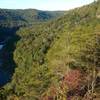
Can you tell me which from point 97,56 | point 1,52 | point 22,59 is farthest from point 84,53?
point 1,52

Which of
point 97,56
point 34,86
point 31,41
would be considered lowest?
point 31,41

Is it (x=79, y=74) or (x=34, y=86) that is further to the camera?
(x=34, y=86)

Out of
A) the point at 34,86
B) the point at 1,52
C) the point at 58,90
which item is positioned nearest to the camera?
the point at 58,90

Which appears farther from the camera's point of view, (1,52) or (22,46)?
(1,52)

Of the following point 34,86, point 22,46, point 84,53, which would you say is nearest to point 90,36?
point 84,53

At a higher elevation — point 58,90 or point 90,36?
point 90,36

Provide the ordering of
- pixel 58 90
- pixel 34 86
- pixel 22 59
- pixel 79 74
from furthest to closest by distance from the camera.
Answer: pixel 22 59
pixel 34 86
pixel 79 74
pixel 58 90

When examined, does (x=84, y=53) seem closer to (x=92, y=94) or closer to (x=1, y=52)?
(x=92, y=94)

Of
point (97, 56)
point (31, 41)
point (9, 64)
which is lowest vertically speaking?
point (9, 64)

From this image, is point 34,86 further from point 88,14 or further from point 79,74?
point 88,14
